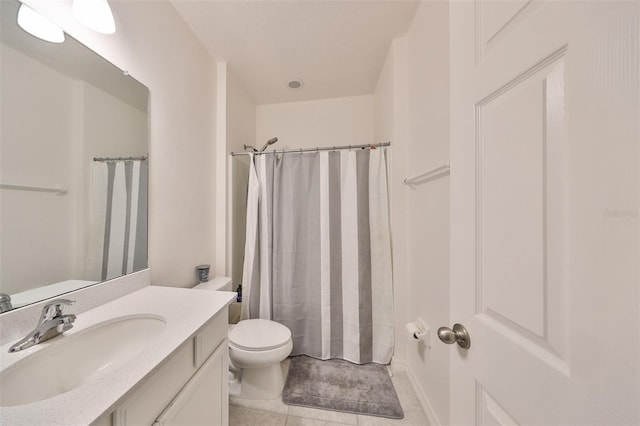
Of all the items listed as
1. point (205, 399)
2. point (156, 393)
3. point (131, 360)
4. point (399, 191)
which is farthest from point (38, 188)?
point (399, 191)

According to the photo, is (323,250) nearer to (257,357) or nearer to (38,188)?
(257,357)

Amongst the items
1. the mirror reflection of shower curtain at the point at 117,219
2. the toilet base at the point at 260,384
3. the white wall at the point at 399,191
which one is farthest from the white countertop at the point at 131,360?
the white wall at the point at 399,191

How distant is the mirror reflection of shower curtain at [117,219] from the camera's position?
0.87 metres

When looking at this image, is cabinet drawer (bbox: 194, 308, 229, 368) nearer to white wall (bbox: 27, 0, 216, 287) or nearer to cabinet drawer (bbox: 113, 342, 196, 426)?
cabinet drawer (bbox: 113, 342, 196, 426)

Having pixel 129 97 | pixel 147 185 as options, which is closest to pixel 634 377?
pixel 147 185

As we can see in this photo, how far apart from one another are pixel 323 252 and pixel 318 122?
4.83 ft

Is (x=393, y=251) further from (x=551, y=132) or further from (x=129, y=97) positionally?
(x=129, y=97)

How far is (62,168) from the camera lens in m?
0.76

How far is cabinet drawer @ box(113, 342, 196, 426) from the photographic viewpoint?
1.64 ft

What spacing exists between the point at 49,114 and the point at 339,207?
1.49m

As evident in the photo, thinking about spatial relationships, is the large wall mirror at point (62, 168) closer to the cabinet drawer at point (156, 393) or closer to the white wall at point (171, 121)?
the white wall at point (171, 121)

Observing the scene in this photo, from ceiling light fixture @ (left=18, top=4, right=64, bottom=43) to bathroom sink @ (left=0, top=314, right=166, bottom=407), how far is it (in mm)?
1001

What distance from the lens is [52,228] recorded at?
29.4 inches

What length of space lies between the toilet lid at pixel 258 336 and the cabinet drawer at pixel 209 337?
371 millimetres
